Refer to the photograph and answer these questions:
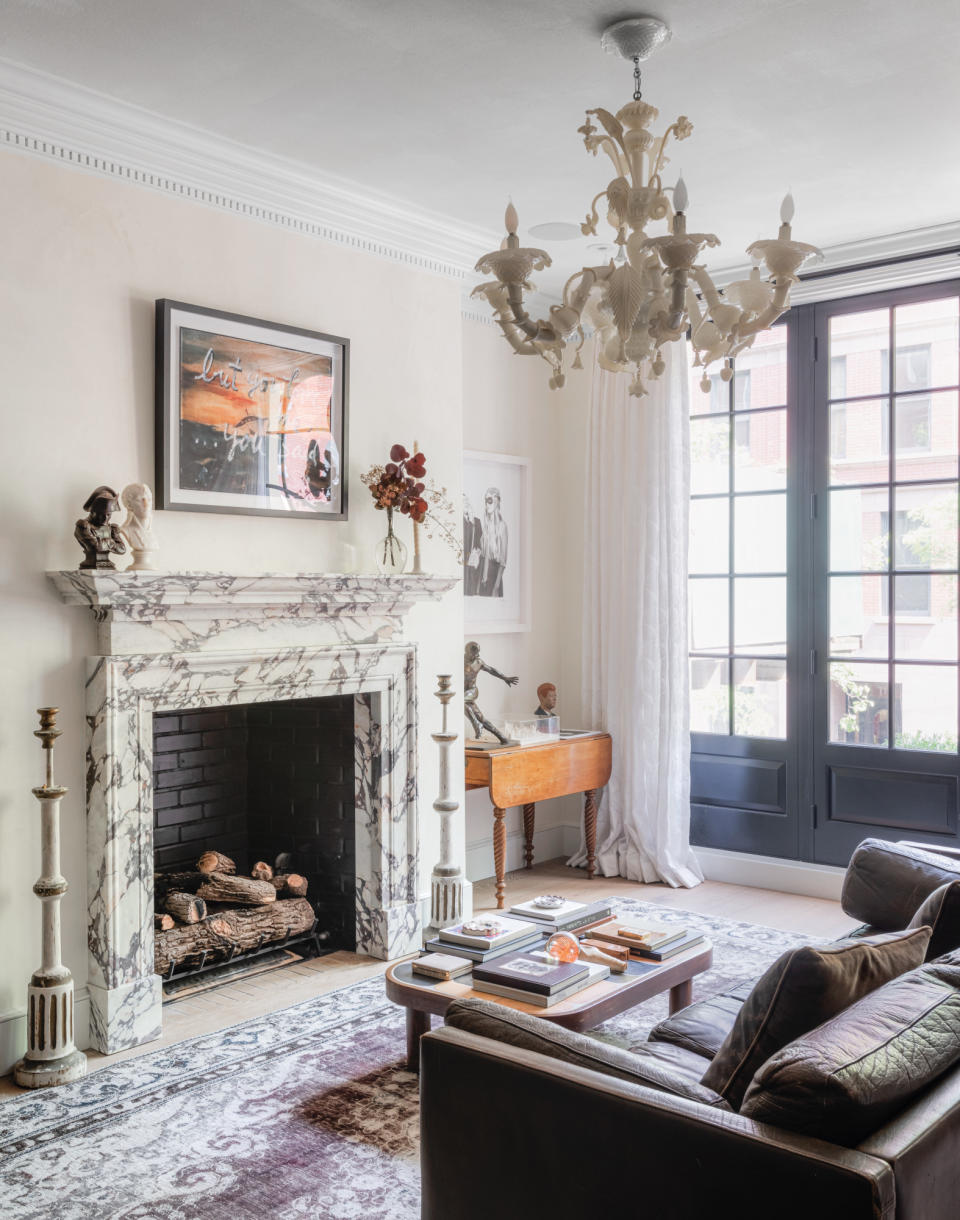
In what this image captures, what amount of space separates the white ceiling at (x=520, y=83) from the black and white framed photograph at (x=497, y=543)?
1.58 metres

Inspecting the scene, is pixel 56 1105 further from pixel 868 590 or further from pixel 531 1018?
pixel 868 590

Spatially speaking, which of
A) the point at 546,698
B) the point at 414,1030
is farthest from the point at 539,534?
the point at 414,1030

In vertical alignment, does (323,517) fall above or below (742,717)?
above

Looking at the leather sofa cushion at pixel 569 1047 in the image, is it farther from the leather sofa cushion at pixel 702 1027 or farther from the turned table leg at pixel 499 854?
the turned table leg at pixel 499 854

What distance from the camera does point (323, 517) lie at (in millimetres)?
4027

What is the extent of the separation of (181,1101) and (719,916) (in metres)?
2.53

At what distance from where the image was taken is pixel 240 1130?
2797 mm

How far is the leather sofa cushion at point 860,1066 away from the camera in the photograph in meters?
1.48

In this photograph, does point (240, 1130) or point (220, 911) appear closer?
point (240, 1130)

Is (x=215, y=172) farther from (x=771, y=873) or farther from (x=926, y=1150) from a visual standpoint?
(x=771, y=873)

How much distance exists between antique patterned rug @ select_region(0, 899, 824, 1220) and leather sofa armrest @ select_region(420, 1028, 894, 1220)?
76 cm

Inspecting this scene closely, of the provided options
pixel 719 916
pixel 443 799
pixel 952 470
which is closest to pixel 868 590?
pixel 952 470

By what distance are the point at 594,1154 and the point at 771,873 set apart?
3753 mm

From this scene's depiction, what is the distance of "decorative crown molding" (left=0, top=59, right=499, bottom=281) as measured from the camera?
316 centimetres
